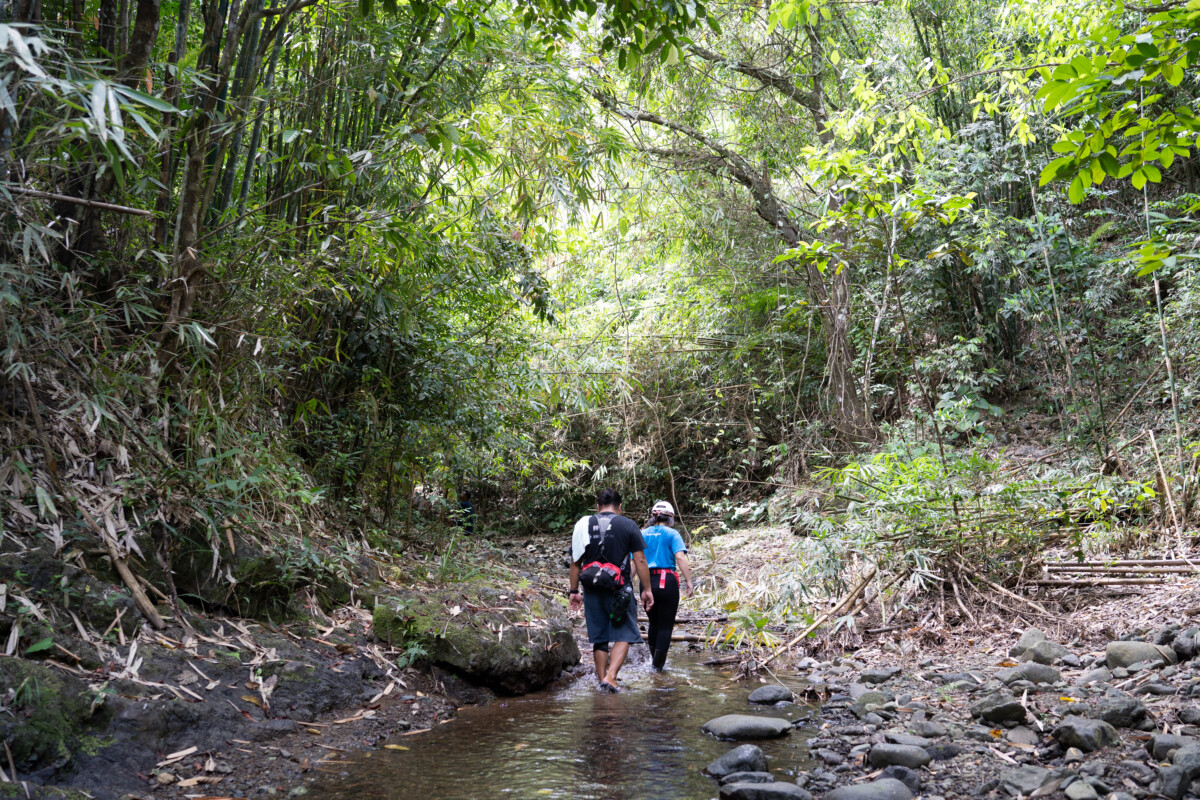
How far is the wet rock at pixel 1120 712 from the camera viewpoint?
122 inches

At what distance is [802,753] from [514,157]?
429cm

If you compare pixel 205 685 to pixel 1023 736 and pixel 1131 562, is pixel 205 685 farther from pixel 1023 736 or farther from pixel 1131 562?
pixel 1131 562

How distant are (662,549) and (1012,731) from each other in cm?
279

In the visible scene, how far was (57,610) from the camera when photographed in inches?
123

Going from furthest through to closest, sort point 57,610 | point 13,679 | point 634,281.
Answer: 1. point 634,281
2. point 57,610
3. point 13,679

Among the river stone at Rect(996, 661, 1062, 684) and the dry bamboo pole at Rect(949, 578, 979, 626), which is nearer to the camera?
the river stone at Rect(996, 661, 1062, 684)

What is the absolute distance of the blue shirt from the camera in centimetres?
571

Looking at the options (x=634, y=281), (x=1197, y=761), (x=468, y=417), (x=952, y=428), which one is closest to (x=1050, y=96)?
(x=1197, y=761)

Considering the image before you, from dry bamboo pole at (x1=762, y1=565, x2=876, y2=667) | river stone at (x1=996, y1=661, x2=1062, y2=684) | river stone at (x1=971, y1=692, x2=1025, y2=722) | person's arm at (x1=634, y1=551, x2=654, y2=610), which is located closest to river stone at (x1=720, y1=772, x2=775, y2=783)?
river stone at (x1=971, y1=692, x2=1025, y2=722)

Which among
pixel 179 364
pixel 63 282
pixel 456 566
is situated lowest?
pixel 456 566

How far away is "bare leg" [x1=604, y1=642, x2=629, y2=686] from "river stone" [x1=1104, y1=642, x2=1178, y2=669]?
2.84 m

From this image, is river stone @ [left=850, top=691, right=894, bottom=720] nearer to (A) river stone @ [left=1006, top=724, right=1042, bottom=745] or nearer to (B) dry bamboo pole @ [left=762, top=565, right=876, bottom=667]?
(A) river stone @ [left=1006, top=724, right=1042, bottom=745]

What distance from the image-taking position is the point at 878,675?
458cm

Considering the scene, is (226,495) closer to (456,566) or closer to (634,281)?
(456,566)
